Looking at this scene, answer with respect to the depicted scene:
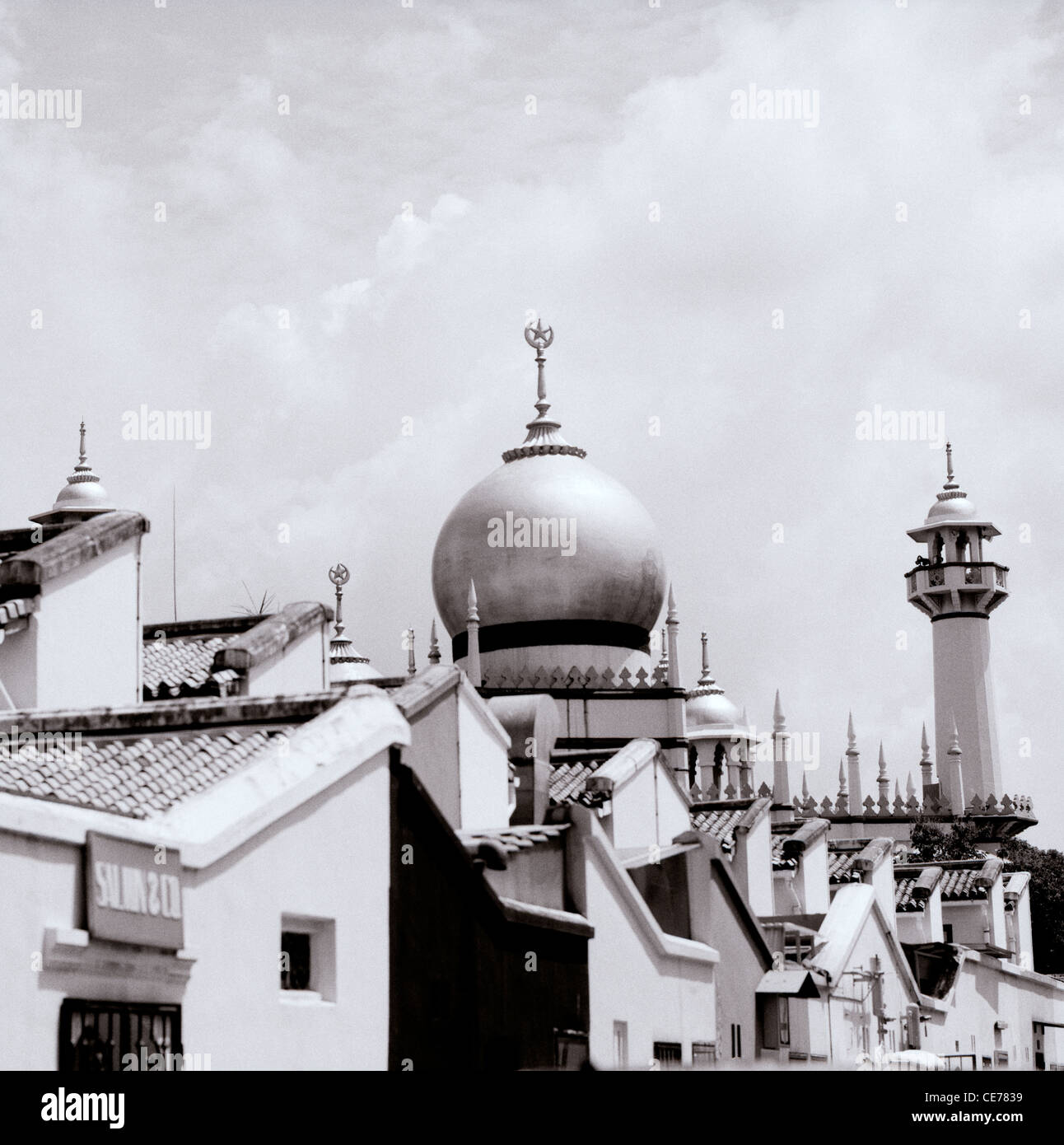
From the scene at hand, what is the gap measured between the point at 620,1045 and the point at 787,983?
173 inches

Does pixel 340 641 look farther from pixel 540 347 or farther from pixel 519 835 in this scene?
pixel 519 835

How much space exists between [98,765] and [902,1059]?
36.3ft

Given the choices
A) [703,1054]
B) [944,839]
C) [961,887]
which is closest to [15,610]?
[703,1054]

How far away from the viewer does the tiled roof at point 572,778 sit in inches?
954

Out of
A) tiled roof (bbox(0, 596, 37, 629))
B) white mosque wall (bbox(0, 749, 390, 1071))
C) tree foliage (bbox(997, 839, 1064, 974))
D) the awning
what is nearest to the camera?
white mosque wall (bbox(0, 749, 390, 1071))

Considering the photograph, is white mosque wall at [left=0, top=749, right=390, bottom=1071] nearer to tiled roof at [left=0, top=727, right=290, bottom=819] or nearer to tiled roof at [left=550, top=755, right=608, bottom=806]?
tiled roof at [left=0, top=727, right=290, bottom=819]

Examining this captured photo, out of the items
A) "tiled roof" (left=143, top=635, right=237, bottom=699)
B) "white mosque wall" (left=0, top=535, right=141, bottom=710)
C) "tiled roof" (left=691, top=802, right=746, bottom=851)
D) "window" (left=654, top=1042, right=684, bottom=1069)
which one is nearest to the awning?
"window" (left=654, top=1042, right=684, bottom=1069)

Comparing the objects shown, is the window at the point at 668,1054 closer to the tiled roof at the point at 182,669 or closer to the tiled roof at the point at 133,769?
the tiled roof at the point at 182,669

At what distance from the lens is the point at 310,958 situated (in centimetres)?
1378

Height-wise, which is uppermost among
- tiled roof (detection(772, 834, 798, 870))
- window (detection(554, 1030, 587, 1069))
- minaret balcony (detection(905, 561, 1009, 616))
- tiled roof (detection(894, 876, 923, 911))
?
minaret balcony (detection(905, 561, 1009, 616))

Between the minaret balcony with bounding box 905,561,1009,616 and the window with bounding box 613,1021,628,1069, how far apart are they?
4998cm

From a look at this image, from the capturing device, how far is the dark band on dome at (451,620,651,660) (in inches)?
1433
